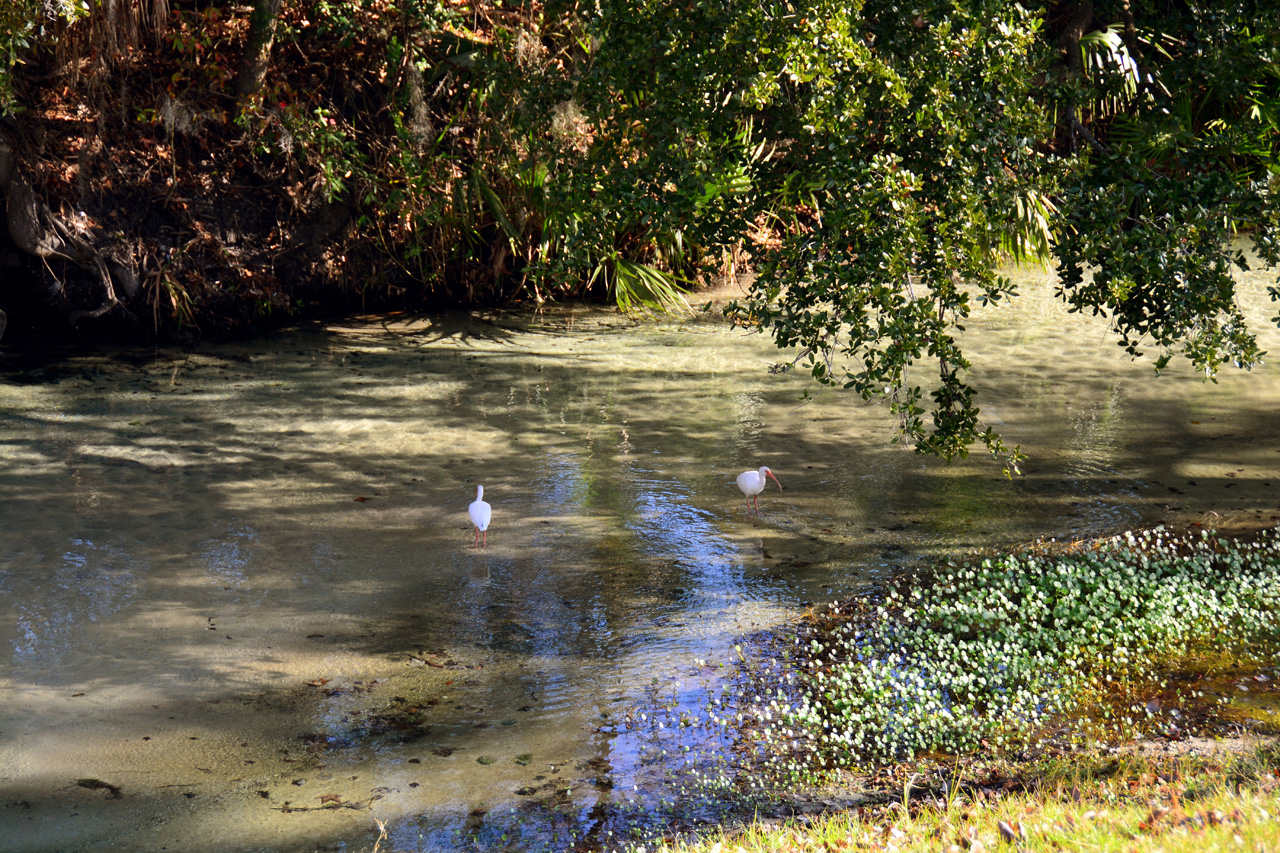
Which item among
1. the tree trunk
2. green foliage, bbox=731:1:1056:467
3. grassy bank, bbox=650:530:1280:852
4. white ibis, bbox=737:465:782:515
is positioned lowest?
grassy bank, bbox=650:530:1280:852

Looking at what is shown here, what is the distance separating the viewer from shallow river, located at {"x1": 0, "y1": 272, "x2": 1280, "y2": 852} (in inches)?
175

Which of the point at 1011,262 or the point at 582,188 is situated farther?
the point at 1011,262

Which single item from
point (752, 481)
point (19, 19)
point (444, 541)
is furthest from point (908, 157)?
point (19, 19)

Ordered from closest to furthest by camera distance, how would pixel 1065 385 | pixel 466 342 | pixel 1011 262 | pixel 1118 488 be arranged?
pixel 1118 488 < pixel 1065 385 < pixel 466 342 < pixel 1011 262

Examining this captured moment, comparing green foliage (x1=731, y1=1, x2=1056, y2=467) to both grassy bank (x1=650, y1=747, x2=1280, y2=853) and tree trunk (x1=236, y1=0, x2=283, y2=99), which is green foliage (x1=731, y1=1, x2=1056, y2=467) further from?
tree trunk (x1=236, y1=0, x2=283, y2=99)

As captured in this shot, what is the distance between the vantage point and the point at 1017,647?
5379 mm

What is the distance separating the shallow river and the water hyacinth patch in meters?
0.48

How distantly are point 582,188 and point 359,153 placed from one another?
662 cm

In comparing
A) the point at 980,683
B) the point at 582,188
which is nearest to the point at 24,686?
the point at 582,188

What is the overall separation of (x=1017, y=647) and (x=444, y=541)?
11.7 feet

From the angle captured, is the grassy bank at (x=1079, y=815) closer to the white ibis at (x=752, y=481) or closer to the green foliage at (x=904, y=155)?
the green foliage at (x=904, y=155)

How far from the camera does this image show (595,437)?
946cm

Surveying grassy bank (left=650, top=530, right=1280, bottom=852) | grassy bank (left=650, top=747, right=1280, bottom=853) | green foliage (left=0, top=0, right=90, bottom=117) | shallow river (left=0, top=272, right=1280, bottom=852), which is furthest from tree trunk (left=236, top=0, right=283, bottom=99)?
grassy bank (left=650, top=747, right=1280, bottom=853)

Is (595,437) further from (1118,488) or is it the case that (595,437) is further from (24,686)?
(24,686)
